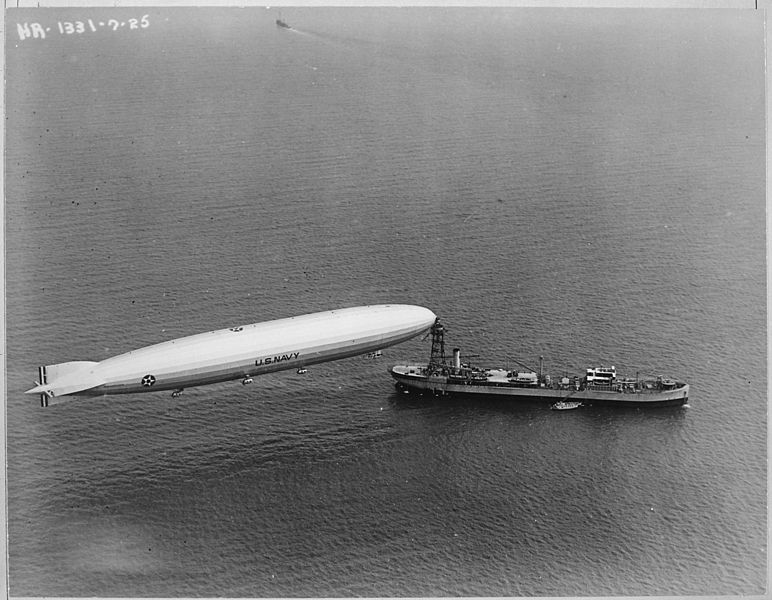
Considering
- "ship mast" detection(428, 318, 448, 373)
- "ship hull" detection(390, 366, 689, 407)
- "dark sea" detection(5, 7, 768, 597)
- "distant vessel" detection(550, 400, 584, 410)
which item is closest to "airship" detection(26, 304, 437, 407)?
"ship mast" detection(428, 318, 448, 373)

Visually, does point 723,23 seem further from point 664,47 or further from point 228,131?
point 228,131

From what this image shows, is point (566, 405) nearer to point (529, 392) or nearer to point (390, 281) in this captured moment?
point (529, 392)

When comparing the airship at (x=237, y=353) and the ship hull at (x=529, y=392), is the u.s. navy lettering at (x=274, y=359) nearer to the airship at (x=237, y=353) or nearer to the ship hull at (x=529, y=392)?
the airship at (x=237, y=353)

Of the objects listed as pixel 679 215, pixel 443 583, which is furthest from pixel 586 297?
pixel 443 583

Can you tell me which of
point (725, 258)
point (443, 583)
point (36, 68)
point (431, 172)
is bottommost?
point (443, 583)

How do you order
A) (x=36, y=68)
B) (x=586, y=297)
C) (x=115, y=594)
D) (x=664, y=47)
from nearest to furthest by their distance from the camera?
1. (x=115, y=594)
2. (x=36, y=68)
3. (x=664, y=47)
4. (x=586, y=297)

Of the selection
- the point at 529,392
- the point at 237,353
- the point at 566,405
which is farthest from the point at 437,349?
the point at 237,353

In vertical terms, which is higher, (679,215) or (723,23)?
(723,23)
